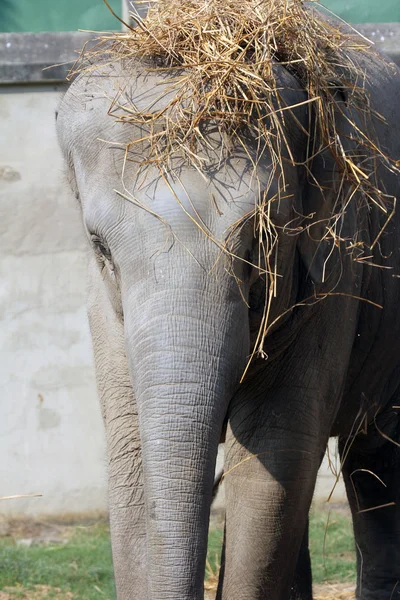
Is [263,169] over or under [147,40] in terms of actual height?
under

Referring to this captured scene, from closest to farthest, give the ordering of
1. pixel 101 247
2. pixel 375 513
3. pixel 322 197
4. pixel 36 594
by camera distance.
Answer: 1. pixel 101 247
2. pixel 322 197
3. pixel 375 513
4. pixel 36 594

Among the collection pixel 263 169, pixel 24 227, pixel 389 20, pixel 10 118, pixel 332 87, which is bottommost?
pixel 263 169

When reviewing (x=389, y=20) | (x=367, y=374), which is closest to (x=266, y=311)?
(x=367, y=374)

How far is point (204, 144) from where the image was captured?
2.82 m

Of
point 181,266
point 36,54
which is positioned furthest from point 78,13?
point 181,266

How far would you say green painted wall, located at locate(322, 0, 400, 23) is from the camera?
732 cm

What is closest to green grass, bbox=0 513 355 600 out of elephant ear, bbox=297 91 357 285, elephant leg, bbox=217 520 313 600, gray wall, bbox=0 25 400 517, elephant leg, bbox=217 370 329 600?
gray wall, bbox=0 25 400 517

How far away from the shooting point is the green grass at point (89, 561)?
5.25m

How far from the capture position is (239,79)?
287 cm

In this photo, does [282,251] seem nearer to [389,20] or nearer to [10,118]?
[10,118]

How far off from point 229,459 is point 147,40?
125 cm

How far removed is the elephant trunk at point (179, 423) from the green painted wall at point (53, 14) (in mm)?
5030

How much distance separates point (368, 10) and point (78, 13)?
1.88 m

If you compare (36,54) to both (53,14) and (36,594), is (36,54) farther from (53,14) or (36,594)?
(36,594)
